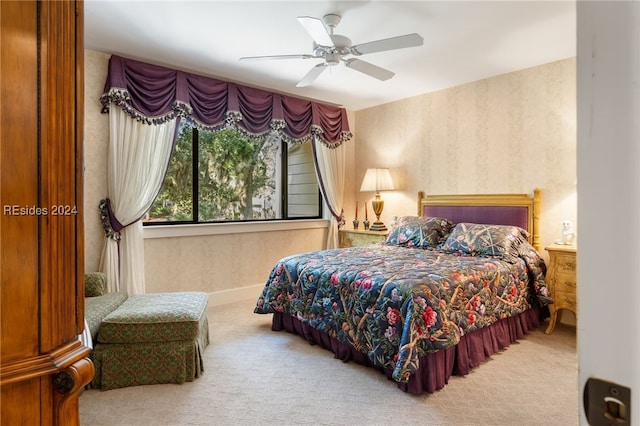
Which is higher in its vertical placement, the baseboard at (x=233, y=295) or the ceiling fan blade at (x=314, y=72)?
the ceiling fan blade at (x=314, y=72)

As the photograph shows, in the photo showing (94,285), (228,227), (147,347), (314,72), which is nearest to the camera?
(147,347)

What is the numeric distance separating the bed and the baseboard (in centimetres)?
106

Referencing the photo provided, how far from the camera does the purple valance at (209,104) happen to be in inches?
129

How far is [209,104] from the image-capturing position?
12.4ft

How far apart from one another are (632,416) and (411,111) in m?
4.57

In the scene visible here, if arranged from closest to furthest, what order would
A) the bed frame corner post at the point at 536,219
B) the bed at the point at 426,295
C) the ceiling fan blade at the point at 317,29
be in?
the ceiling fan blade at the point at 317,29 → the bed at the point at 426,295 → the bed frame corner post at the point at 536,219

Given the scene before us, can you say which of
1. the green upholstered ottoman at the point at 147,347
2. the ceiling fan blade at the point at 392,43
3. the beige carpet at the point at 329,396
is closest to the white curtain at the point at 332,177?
the ceiling fan blade at the point at 392,43

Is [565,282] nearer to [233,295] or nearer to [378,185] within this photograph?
[378,185]

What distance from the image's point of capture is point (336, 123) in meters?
5.02

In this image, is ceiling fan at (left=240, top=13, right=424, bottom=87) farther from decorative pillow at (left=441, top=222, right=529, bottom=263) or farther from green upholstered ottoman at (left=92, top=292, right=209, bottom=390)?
green upholstered ottoman at (left=92, top=292, right=209, bottom=390)

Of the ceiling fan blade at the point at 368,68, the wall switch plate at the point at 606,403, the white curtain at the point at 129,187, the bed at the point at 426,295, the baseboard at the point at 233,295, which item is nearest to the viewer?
the wall switch plate at the point at 606,403

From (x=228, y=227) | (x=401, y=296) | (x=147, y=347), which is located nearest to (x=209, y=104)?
(x=228, y=227)

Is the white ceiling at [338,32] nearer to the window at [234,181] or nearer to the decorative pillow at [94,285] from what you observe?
the window at [234,181]

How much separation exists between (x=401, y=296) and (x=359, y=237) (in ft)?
8.58
